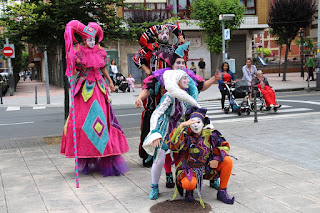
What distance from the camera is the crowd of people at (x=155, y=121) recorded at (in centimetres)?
455

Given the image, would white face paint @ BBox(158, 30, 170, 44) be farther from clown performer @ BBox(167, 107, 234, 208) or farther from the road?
the road

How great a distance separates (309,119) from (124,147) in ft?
21.0

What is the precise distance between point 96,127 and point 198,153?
83.5 inches

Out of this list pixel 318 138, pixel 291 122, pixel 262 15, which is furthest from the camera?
pixel 262 15

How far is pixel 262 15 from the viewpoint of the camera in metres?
34.4

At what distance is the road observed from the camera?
1116 centimetres

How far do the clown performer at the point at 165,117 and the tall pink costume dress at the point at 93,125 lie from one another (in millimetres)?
1380

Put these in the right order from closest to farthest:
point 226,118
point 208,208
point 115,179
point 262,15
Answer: point 208,208, point 115,179, point 226,118, point 262,15

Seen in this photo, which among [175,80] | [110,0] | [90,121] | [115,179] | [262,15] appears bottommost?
[115,179]

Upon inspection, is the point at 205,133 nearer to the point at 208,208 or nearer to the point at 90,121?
the point at 208,208

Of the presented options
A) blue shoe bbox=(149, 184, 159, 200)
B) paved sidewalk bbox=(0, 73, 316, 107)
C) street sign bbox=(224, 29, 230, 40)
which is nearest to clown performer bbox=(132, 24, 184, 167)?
blue shoe bbox=(149, 184, 159, 200)

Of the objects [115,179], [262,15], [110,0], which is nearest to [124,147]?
[115,179]

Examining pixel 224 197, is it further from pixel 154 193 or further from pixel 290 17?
pixel 290 17

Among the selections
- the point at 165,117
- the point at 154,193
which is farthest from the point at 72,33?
the point at 154,193
